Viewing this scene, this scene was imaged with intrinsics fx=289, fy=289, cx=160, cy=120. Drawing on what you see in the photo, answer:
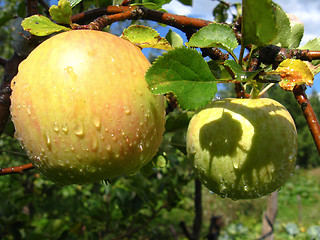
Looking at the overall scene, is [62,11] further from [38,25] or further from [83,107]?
[83,107]

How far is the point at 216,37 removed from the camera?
54 cm

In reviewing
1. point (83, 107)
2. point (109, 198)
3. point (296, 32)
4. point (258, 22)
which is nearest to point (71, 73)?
point (83, 107)

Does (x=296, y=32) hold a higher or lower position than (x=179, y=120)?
higher

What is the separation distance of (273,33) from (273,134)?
0.74 ft

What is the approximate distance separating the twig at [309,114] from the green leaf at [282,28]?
13 centimetres

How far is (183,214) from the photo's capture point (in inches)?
238

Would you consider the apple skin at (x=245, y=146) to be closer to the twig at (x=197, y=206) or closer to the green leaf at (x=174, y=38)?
the green leaf at (x=174, y=38)

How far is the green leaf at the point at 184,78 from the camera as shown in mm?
480

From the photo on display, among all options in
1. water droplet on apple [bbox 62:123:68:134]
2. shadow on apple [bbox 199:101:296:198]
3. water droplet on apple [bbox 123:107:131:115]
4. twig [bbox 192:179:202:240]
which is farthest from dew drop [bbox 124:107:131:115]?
twig [bbox 192:179:202:240]

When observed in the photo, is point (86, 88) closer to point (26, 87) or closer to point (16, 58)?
point (26, 87)

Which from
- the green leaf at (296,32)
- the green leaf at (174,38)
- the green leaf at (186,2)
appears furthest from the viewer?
the green leaf at (186,2)

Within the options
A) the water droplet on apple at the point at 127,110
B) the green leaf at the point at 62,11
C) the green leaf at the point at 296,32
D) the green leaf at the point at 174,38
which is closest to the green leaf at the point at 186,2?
the green leaf at the point at 174,38

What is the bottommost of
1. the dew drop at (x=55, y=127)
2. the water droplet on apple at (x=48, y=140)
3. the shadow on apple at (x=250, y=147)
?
the shadow on apple at (x=250, y=147)

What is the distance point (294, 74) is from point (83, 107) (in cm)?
36
